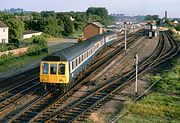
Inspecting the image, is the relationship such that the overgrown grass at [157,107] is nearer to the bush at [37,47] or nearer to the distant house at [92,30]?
the bush at [37,47]

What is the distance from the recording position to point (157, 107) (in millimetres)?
20047

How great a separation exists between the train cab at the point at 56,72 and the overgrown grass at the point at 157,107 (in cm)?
465

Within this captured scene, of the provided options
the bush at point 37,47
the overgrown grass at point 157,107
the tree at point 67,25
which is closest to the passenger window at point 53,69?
the overgrown grass at point 157,107

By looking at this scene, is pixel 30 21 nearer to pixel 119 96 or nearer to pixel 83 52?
pixel 83 52

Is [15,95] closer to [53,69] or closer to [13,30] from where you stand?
[53,69]

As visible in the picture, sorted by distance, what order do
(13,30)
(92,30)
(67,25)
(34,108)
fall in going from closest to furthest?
1. (34,108)
2. (13,30)
3. (92,30)
4. (67,25)

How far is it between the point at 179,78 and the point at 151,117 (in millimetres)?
10452

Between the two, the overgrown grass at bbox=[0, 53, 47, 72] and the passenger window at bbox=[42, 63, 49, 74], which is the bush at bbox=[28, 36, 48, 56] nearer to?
the overgrown grass at bbox=[0, 53, 47, 72]

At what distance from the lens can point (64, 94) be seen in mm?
22984

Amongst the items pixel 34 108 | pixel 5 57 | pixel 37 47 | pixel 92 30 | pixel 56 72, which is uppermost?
pixel 92 30

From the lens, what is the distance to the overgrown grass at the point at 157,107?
18.4m

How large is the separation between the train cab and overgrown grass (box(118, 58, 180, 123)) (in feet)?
15.3

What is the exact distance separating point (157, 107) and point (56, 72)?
6.79 m

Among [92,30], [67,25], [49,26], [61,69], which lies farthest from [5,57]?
[67,25]
